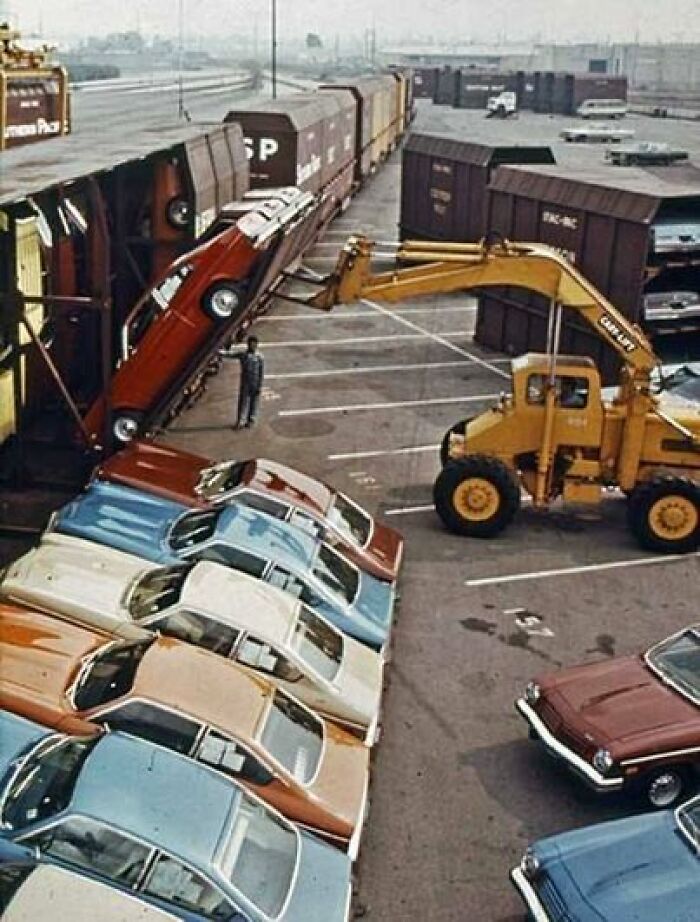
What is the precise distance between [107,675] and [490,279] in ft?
24.0

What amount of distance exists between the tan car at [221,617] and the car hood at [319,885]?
5.85 feet

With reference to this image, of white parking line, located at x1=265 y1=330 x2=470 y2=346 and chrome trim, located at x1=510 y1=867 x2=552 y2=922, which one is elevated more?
chrome trim, located at x1=510 y1=867 x2=552 y2=922

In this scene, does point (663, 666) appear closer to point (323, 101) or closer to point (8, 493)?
point (8, 493)

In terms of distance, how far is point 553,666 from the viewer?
11.0m

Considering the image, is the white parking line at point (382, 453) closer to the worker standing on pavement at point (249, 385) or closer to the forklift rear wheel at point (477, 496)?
the worker standing on pavement at point (249, 385)

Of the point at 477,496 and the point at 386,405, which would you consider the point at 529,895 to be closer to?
the point at 477,496

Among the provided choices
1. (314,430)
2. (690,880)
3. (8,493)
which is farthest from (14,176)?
(690,880)

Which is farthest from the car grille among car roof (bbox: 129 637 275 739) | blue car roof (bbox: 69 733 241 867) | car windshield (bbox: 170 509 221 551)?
car windshield (bbox: 170 509 221 551)

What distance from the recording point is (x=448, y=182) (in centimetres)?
2814

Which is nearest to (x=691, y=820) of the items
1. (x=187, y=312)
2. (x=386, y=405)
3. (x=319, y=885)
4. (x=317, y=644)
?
(x=319, y=885)

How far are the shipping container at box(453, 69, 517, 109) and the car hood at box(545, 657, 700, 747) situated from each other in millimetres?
80661

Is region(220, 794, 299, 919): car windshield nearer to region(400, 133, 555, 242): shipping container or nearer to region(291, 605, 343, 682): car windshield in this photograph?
region(291, 605, 343, 682): car windshield

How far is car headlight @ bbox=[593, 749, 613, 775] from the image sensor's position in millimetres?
8500

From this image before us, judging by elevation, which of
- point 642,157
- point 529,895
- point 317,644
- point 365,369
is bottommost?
point 365,369
